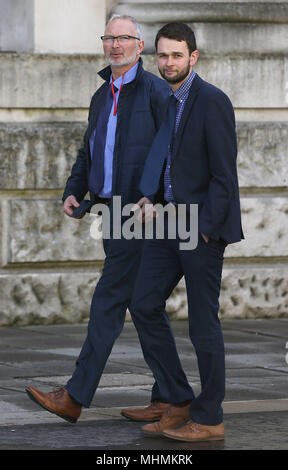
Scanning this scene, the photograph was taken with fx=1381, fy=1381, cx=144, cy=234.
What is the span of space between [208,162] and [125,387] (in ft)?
6.24

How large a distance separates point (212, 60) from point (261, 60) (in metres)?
0.41

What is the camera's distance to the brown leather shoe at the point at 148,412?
6.54 meters

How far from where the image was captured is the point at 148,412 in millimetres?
6547

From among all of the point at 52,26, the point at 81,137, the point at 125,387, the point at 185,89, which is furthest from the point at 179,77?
the point at 52,26

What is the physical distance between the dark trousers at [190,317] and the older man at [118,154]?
0.24 meters

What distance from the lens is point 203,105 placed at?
238 inches

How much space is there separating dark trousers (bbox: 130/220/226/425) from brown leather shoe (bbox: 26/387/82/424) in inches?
16.1

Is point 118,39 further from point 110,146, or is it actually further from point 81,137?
point 81,137

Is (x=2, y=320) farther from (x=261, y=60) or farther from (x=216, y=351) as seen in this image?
(x=216, y=351)

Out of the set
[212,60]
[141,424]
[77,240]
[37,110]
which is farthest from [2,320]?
[141,424]

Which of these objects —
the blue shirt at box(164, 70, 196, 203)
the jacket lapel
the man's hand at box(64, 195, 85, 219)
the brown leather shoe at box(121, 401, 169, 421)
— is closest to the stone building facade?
the man's hand at box(64, 195, 85, 219)

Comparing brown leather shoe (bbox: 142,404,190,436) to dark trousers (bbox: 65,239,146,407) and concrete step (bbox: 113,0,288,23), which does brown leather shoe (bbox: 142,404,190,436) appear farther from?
concrete step (bbox: 113,0,288,23)

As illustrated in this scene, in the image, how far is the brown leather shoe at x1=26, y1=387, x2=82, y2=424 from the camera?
6.39m

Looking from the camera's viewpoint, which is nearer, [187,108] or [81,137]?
[187,108]
